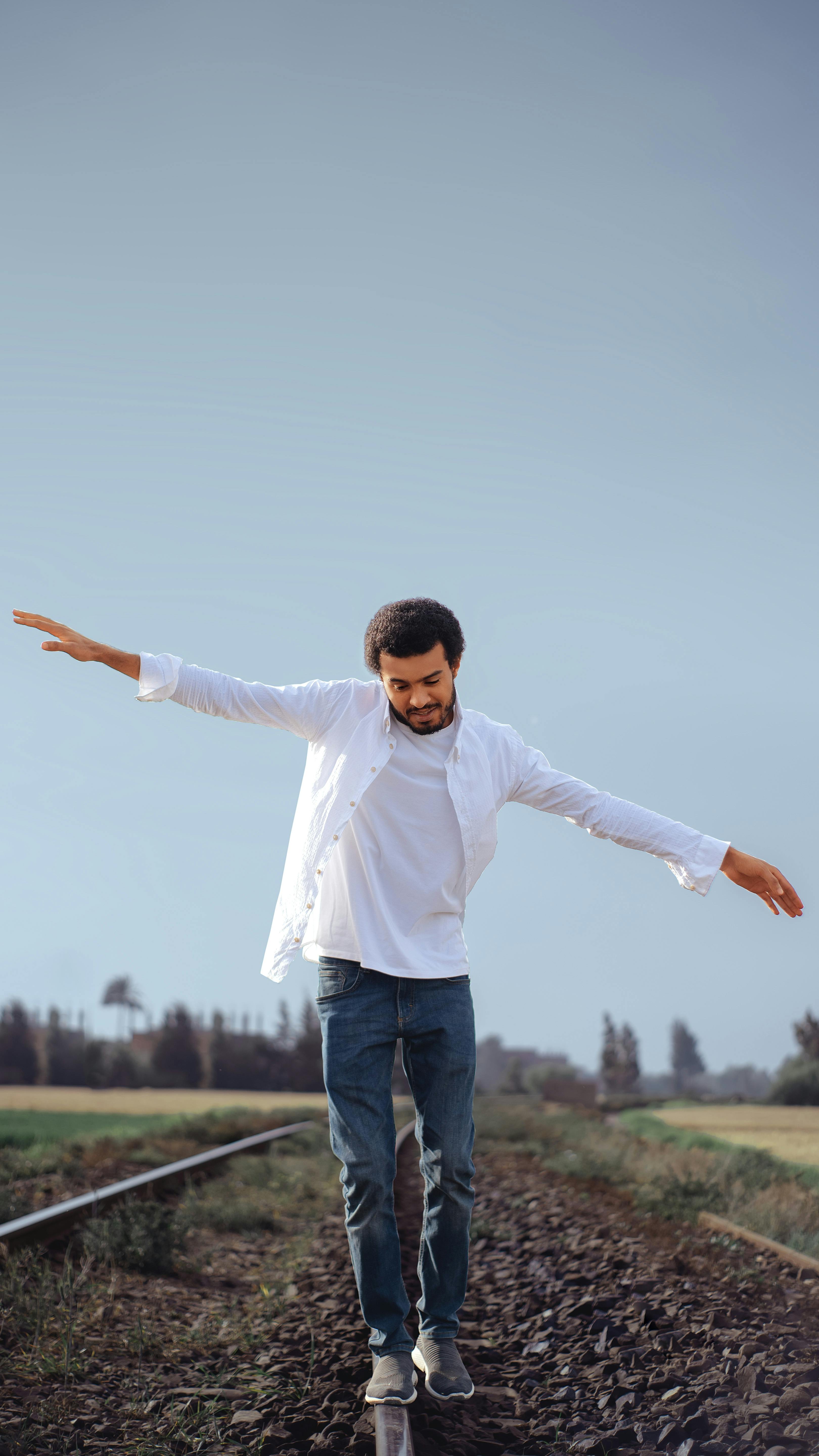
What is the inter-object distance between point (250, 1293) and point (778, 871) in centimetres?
395

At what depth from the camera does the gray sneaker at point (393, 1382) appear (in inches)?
113

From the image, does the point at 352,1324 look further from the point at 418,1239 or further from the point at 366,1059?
the point at 418,1239

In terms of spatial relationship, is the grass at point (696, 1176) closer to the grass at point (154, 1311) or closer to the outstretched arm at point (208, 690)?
the grass at point (154, 1311)

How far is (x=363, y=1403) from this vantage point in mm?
3049

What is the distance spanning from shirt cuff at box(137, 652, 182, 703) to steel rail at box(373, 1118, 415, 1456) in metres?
2.11

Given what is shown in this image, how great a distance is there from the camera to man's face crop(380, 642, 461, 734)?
10.1 feet

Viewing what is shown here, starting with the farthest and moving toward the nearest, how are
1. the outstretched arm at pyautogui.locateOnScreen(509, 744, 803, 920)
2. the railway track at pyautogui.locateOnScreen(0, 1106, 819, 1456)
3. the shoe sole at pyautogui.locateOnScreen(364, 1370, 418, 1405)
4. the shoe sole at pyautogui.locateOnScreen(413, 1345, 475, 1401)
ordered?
1. the outstretched arm at pyautogui.locateOnScreen(509, 744, 803, 920)
2. the shoe sole at pyautogui.locateOnScreen(413, 1345, 475, 1401)
3. the shoe sole at pyautogui.locateOnScreen(364, 1370, 418, 1405)
4. the railway track at pyautogui.locateOnScreen(0, 1106, 819, 1456)

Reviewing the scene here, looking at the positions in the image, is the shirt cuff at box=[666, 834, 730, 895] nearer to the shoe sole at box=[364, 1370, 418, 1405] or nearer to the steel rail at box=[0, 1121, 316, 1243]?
the shoe sole at box=[364, 1370, 418, 1405]

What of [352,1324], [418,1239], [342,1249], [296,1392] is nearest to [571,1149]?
[418,1239]

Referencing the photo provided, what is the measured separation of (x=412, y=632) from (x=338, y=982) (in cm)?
109

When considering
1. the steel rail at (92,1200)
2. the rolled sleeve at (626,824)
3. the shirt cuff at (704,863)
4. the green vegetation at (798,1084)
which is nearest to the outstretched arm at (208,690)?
the rolled sleeve at (626,824)

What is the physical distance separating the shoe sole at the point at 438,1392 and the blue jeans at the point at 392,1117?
101 mm

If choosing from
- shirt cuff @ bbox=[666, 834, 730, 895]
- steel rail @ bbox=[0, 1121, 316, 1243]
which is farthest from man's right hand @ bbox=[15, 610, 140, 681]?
steel rail @ bbox=[0, 1121, 316, 1243]

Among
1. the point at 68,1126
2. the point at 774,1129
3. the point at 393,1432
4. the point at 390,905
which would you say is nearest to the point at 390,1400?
the point at 393,1432
